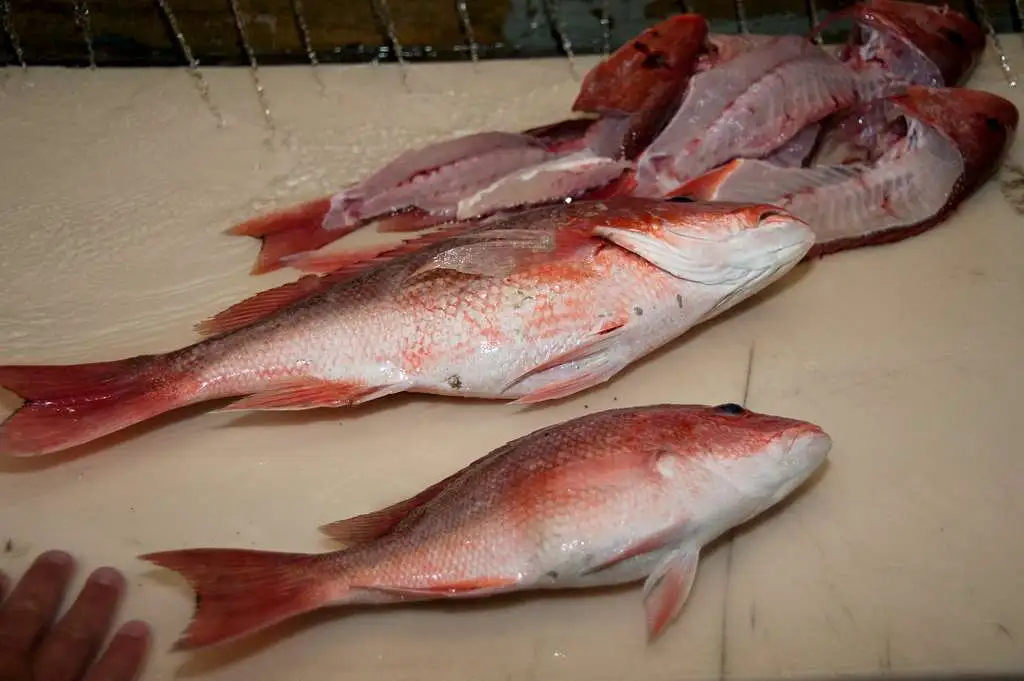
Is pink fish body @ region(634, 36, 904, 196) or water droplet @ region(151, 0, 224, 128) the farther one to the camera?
water droplet @ region(151, 0, 224, 128)

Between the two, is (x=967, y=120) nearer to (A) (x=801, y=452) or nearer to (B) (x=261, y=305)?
(A) (x=801, y=452)

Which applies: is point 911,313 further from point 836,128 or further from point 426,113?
point 426,113

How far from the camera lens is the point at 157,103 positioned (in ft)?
9.93

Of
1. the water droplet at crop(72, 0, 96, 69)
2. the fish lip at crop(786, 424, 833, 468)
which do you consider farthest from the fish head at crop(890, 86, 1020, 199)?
the water droplet at crop(72, 0, 96, 69)

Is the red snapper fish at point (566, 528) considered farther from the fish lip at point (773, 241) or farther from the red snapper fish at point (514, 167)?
the red snapper fish at point (514, 167)

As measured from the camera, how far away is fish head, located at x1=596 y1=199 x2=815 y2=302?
1971mm

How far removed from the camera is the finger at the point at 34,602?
170 centimetres

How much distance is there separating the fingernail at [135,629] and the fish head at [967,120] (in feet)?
6.92

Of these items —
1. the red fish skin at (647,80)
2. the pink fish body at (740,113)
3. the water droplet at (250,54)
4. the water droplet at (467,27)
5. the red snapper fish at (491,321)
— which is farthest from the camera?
the water droplet at (467,27)

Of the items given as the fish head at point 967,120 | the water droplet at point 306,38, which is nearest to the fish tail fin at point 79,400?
the water droplet at point 306,38

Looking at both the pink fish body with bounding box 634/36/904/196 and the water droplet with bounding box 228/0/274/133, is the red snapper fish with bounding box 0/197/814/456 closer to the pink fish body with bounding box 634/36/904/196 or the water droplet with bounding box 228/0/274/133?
the pink fish body with bounding box 634/36/904/196

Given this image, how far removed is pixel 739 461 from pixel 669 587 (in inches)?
10.1

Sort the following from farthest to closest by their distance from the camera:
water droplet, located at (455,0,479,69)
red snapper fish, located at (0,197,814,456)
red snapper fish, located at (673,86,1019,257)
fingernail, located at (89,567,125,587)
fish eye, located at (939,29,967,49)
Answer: water droplet, located at (455,0,479,69) < fish eye, located at (939,29,967,49) < red snapper fish, located at (673,86,1019,257) < red snapper fish, located at (0,197,814,456) < fingernail, located at (89,567,125,587)

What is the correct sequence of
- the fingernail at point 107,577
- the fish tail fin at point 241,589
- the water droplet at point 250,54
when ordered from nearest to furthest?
the fish tail fin at point 241,589, the fingernail at point 107,577, the water droplet at point 250,54
